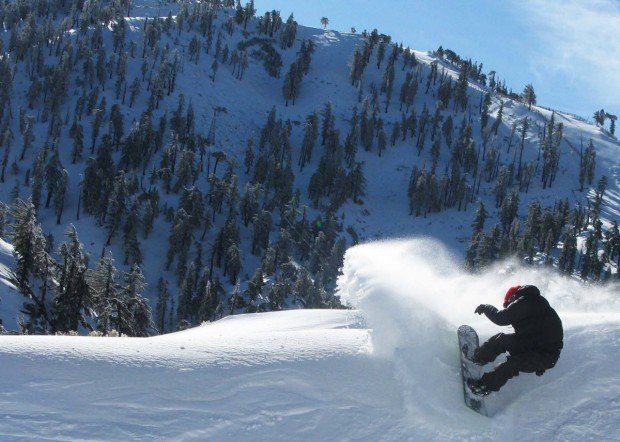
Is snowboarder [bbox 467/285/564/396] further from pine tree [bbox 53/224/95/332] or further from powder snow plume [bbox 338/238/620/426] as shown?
pine tree [bbox 53/224/95/332]

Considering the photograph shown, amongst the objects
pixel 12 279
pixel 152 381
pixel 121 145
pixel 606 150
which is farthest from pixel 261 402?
pixel 606 150

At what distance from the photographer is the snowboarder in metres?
8.54

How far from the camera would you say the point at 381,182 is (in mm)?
135000

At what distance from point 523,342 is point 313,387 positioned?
3.38 m

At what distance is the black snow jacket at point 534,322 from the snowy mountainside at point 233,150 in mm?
56617

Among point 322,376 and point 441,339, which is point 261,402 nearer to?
point 322,376

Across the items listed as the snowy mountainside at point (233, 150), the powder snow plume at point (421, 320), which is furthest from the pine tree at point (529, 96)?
the powder snow plume at point (421, 320)

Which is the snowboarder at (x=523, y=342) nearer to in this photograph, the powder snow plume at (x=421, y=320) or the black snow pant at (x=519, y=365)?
the black snow pant at (x=519, y=365)

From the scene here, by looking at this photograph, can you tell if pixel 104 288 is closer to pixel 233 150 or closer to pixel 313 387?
pixel 313 387

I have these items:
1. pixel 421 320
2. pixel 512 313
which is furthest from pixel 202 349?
pixel 512 313

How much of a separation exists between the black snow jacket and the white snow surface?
2.02 feet

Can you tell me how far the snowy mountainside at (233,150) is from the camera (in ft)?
285

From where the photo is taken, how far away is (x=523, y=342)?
8.77 meters

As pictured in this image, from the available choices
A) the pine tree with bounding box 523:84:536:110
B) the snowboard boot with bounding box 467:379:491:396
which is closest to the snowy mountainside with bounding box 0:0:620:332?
the pine tree with bounding box 523:84:536:110
